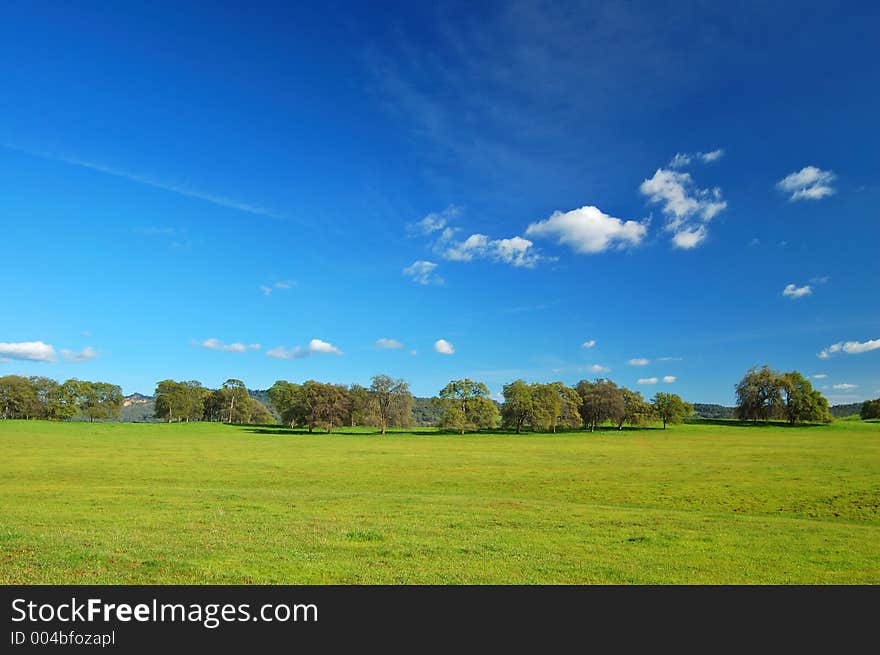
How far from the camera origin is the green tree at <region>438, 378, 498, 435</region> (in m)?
115

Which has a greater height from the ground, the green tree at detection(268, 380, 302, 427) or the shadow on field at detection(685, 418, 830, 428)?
the green tree at detection(268, 380, 302, 427)

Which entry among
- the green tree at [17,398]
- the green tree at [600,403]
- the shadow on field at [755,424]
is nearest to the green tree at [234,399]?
the green tree at [17,398]

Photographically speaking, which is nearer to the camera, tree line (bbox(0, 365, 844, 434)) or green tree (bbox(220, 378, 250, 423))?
tree line (bbox(0, 365, 844, 434))

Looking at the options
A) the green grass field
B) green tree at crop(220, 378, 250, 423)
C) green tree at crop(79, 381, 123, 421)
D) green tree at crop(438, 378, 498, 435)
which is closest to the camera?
the green grass field

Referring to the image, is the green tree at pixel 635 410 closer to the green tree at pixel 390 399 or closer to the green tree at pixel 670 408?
the green tree at pixel 670 408

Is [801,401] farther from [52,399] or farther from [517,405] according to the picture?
[52,399]

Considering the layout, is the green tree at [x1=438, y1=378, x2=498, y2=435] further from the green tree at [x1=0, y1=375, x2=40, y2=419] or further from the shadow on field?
the green tree at [x1=0, y1=375, x2=40, y2=419]

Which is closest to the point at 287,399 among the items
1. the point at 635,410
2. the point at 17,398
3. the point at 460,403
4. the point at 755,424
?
the point at 460,403

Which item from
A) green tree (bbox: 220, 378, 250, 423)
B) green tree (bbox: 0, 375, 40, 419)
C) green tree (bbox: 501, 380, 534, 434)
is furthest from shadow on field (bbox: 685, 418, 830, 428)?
green tree (bbox: 0, 375, 40, 419)

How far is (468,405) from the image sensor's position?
118 metres

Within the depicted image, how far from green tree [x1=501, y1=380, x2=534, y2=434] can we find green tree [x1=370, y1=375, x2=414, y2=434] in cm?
2303

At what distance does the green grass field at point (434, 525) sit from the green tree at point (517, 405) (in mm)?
75282
